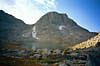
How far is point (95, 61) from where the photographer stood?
148 ft

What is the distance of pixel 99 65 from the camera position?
44344 millimetres

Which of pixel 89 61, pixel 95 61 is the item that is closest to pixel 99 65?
pixel 95 61

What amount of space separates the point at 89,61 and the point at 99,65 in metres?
5.22

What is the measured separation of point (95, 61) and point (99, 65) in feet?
7.00

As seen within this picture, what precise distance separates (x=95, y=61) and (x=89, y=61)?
13.2 ft

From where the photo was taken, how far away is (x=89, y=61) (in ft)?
141

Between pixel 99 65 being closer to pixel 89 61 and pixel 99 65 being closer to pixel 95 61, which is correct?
pixel 95 61
